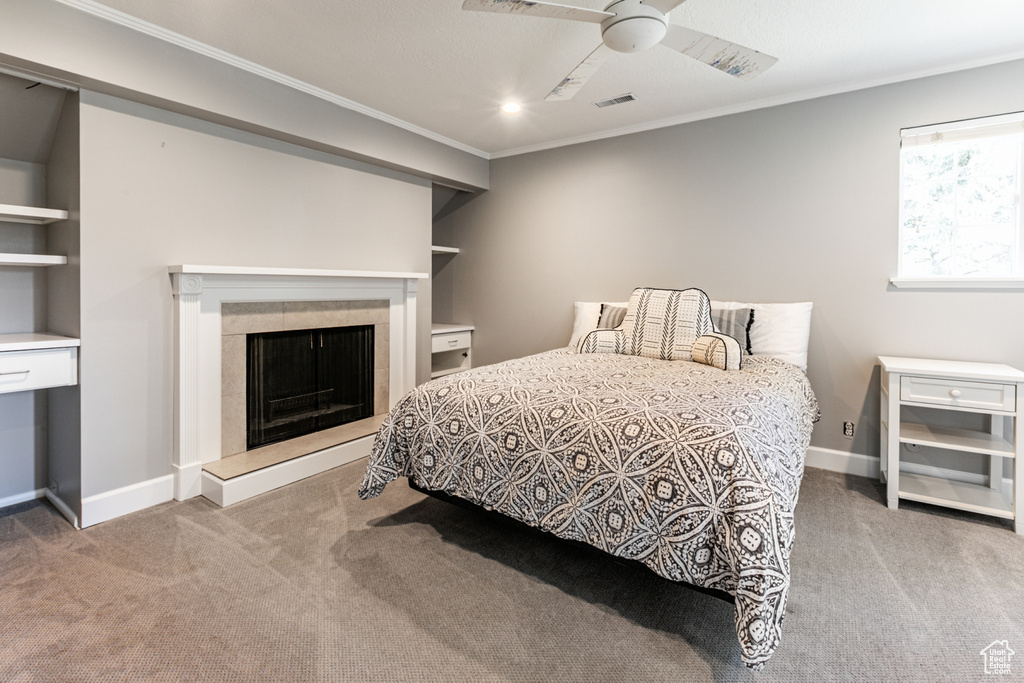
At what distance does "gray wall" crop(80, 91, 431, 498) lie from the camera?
2279mm

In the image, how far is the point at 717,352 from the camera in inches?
103

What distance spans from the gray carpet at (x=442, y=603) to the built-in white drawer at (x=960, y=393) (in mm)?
575

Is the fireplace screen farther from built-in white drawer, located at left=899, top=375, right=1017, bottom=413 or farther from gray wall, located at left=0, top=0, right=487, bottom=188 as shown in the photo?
built-in white drawer, located at left=899, top=375, right=1017, bottom=413

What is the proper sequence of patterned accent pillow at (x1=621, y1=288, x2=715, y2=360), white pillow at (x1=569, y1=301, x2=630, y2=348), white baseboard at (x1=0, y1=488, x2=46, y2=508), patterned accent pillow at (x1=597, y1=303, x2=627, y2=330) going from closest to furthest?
white baseboard at (x1=0, y1=488, x2=46, y2=508), patterned accent pillow at (x1=621, y1=288, x2=715, y2=360), patterned accent pillow at (x1=597, y1=303, x2=627, y2=330), white pillow at (x1=569, y1=301, x2=630, y2=348)

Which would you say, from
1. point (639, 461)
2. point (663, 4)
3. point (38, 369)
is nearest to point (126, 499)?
point (38, 369)

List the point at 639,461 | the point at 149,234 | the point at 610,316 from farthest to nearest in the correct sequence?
the point at 610,316 → the point at 149,234 → the point at 639,461

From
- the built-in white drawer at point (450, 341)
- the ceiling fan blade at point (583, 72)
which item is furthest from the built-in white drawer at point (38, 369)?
the ceiling fan blade at point (583, 72)

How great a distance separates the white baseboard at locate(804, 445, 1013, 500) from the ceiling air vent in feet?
8.22

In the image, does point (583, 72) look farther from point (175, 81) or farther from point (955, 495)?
point (955, 495)

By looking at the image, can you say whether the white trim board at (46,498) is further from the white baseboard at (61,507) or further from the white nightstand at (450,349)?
the white nightstand at (450,349)

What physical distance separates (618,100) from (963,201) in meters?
2.03

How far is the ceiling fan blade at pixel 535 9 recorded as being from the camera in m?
1.71

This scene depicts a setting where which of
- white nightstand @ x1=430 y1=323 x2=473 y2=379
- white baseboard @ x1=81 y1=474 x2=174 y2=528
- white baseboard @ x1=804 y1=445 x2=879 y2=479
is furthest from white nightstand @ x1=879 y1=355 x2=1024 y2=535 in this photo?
white baseboard @ x1=81 y1=474 x2=174 y2=528

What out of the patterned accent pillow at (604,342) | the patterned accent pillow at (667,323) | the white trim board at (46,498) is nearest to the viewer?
the white trim board at (46,498)
